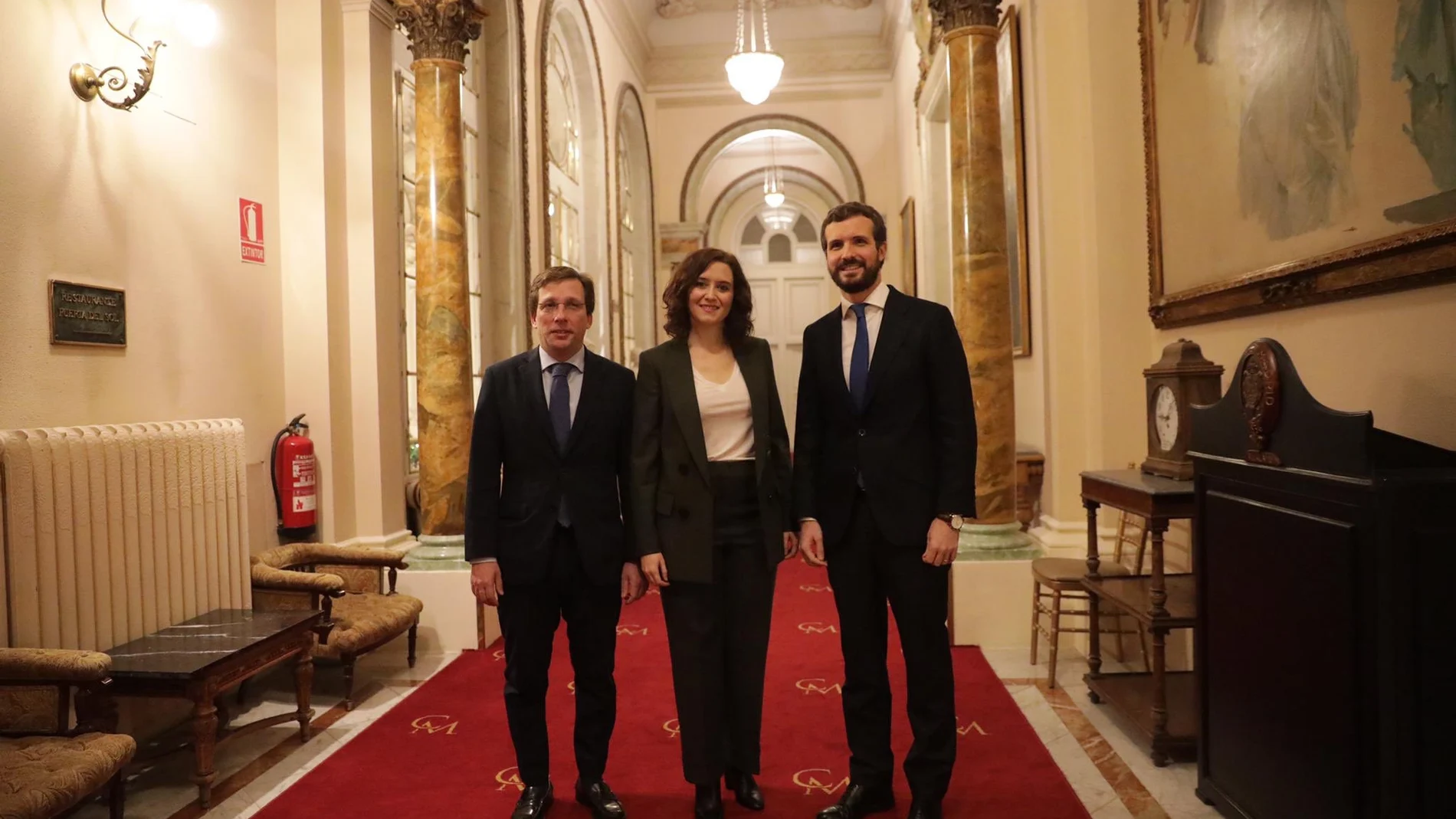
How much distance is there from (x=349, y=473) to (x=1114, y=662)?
4.20m

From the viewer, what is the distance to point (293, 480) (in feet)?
15.4

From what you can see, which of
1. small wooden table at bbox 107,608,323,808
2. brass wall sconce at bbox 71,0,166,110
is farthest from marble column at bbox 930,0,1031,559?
brass wall sconce at bbox 71,0,166,110

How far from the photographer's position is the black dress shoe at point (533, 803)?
278 cm

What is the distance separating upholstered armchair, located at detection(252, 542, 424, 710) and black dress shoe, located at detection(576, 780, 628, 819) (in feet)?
5.32

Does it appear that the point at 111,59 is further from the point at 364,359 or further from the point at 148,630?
the point at 148,630

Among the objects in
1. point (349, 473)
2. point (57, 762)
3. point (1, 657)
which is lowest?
point (57, 762)

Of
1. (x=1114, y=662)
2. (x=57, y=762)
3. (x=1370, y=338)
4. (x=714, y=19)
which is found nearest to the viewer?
(x=57, y=762)

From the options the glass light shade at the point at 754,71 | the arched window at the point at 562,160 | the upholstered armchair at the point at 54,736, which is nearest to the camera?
the upholstered armchair at the point at 54,736

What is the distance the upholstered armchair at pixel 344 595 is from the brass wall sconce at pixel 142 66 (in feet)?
6.87

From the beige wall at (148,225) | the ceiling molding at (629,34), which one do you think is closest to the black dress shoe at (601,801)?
the beige wall at (148,225)

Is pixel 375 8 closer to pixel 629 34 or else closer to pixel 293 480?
pixel 293 480

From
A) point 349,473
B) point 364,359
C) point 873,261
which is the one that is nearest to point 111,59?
point 364,359

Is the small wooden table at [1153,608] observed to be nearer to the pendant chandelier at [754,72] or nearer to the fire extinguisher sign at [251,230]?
the fire extinguisher sign at [251,230]

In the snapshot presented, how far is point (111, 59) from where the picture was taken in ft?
11.9
